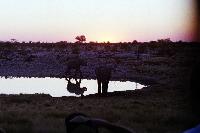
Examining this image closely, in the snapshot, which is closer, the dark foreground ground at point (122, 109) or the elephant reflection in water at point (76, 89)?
the dark foreground ground at point (122, 109)

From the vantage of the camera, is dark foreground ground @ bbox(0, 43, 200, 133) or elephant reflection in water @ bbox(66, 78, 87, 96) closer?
dark foreground ground @ bbox(0, 43, 200, 133)

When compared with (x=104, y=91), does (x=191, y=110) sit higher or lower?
higher

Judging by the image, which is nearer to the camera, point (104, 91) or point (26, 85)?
point (104, 91)

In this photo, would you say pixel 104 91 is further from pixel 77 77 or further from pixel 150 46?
pixel 150 46

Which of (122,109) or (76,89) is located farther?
(76,89)

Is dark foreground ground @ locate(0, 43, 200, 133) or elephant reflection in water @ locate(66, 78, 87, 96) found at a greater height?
dark foreground ground @ locate(0, 43, 200, 133)

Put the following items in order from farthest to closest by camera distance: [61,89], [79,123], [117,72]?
1. [117,72]
2. [61,89]
3. [79,123]

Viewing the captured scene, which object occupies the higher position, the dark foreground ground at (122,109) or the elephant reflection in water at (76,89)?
the dark foreground ground at (122,109)

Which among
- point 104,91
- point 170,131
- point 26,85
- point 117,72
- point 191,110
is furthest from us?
point 117,72

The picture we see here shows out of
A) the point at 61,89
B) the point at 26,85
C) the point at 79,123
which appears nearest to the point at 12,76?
the point at 26,85

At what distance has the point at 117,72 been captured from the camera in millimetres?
37594

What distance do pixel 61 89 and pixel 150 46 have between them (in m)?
61.7

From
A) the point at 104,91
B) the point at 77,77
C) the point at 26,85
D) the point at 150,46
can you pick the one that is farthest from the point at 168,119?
the point at 150,46

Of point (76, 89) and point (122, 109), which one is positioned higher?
point (122, 109)
